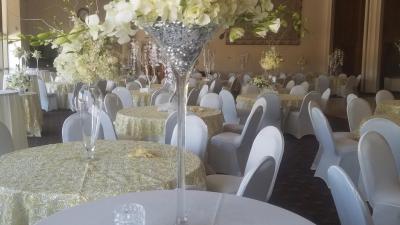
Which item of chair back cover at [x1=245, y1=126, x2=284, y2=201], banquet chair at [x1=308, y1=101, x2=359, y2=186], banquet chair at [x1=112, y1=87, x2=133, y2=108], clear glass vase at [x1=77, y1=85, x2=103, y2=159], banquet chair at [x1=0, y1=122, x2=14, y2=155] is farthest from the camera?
banquet chair at [x1=112, y1=87, x2=133, y2=108]

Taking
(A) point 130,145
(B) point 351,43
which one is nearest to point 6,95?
(A) point 130,145

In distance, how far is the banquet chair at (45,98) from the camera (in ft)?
35.0

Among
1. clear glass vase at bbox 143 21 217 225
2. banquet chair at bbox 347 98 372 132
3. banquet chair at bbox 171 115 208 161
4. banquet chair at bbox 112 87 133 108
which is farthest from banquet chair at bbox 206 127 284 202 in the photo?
banquet chair at bbox 112 87 133 108

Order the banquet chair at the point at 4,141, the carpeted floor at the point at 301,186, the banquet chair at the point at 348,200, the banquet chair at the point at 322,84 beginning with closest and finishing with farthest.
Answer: the banquet chair at the point at 348,200 < the banquet chair at the point at 4,141 < the carpeted floor at the point at 301,186 < the banquet chair at the point at 322,84

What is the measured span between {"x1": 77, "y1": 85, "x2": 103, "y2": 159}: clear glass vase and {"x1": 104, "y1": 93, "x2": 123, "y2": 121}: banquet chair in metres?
2.83

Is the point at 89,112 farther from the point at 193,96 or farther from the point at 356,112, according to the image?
the point at 193,96

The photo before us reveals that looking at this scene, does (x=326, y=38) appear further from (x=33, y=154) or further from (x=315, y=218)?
(x=33, y=154)

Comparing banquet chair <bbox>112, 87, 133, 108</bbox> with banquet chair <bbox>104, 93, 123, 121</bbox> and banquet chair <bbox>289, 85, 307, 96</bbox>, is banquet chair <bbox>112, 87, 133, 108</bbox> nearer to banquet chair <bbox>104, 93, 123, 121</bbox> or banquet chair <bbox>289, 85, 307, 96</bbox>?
banquet chair <bbox>104, 93, 123, 121</bbox>

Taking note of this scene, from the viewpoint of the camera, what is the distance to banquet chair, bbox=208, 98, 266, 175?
4.82 meters

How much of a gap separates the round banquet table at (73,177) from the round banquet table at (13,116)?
3136 millimetres

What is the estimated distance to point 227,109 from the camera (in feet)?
22.2

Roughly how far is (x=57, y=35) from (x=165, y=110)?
334 centimetres
